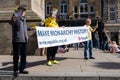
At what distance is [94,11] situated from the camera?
217 ft

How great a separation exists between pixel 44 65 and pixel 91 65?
1.38 metres

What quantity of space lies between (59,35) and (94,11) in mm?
52045

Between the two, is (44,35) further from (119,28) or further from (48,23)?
(119,28)

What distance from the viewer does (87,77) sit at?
418 inches

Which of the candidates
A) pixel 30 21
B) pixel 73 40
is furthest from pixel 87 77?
pixel 30 21

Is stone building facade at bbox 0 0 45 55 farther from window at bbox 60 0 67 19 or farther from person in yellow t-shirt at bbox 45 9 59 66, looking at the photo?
window at bbox 60 0 67 19

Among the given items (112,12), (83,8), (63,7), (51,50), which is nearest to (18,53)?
(51,50)

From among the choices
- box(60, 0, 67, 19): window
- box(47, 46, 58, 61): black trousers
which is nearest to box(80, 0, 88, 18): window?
box(60, 0, 67, 19): window

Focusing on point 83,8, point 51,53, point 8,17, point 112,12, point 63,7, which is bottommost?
point 112,12

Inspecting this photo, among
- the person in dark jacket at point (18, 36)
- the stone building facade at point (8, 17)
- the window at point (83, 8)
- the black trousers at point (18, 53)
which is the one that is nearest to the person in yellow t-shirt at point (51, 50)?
the black trousers at point (18, 53)

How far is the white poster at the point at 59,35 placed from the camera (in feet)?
44.3

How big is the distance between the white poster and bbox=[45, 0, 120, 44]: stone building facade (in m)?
48.1

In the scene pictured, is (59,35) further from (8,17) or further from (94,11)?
(94,11)

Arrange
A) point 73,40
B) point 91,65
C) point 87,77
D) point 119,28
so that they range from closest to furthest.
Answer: point 87,77, point 91,65, point 73,40, point 119,28
